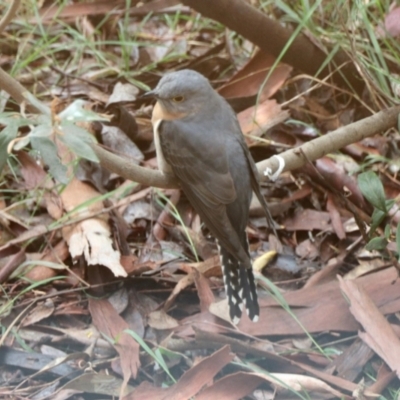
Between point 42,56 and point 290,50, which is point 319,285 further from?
point 42,56

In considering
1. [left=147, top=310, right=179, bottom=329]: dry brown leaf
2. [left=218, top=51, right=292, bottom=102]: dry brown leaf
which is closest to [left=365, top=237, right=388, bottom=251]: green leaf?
[left=147, top=310, right=179, bottom=329]: dry brown leaf

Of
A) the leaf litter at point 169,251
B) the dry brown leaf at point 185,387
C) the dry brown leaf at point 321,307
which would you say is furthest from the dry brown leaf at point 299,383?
the dry brown leaf at point 321,307

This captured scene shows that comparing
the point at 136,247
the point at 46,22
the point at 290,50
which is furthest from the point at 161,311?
the point at 46,22

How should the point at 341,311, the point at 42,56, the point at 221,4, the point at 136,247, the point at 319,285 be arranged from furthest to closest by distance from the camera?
the point at 42,56 → the point at 221,4 → the point at 136,247 → the point at 319,285 → the point at 341,311

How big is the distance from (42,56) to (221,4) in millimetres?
1255

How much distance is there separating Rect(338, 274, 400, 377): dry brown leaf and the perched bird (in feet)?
1.20

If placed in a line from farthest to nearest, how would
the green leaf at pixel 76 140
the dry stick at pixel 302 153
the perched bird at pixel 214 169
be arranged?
1. the perched bird at pixel 214 169
2. the dry stick at pixel 302 153
3. the green leaf at pixel 76 140

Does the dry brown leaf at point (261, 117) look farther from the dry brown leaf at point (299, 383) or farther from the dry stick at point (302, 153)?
the dry brown leaf at point (299, 383)

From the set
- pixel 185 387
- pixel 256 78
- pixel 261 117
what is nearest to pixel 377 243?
pixel 185 387

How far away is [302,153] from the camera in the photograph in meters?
2.70

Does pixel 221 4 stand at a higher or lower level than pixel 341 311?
higher

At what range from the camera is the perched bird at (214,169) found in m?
2.67

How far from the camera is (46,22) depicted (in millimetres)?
4316

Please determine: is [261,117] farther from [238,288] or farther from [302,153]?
[238,288]
